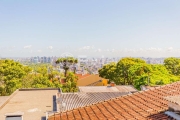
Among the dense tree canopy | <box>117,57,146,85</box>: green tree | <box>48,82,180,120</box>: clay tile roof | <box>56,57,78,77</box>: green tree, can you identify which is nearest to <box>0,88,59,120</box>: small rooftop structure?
<box>48,82,180,120</box>: clay tile roof

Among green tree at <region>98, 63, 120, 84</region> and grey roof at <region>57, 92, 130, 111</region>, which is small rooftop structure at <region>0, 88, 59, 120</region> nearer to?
grey roof at <region>57, 92, 130, 111</region>

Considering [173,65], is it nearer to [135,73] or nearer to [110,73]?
[110,73]

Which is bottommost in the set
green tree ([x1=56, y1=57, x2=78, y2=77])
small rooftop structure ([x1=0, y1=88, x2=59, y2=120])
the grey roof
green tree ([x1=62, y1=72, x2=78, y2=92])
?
green tree ([x1=62, y1=72, x2=78, y2=92])

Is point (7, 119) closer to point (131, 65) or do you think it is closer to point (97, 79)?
point (131, 65)

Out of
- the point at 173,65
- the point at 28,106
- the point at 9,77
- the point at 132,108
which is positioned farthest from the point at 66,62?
the point at 132,108

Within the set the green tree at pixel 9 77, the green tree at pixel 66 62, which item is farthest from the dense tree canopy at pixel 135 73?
the green tree at pixel 9 77

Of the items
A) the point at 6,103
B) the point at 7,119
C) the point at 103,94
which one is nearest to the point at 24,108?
the point at 6,103

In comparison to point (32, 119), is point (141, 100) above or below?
above

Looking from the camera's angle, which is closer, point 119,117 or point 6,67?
point 119,117

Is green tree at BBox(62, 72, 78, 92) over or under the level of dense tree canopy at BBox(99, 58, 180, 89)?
under
